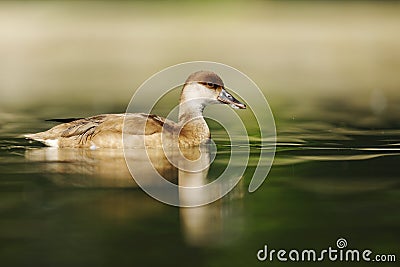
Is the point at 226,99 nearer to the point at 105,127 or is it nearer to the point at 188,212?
the point at 105,127

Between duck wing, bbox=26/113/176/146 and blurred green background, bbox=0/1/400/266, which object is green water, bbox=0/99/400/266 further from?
duck wing, bbox=26/113/176/146

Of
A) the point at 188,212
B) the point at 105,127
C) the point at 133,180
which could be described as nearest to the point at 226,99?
the point at 105,127

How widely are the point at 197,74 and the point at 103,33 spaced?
2099 cm

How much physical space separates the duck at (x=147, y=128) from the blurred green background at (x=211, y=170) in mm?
264

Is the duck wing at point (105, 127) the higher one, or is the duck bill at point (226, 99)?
the duck bill at point (226, 99)

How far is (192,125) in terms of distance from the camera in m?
10.6

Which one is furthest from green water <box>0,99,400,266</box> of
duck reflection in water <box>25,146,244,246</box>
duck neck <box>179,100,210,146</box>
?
duck neck <box>179,100,210,146</box>

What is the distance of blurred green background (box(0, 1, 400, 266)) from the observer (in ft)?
21.6

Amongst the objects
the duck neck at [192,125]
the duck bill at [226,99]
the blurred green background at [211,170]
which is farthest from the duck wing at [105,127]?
the duck bill at [226,99]

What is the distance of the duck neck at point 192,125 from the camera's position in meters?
10.5

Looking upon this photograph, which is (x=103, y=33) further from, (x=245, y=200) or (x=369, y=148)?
(x=245, y=200)

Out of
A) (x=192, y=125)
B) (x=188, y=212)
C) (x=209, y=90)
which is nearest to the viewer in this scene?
(x=188, y=212)

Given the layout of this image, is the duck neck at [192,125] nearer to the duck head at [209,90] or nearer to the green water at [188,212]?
the duck head at [209,90]

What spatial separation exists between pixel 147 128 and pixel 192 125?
0.59 metres
